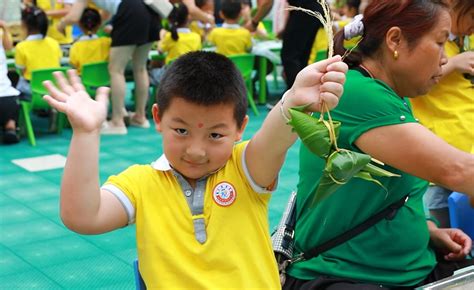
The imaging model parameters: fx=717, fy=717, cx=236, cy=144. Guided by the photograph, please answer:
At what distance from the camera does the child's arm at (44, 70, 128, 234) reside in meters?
1.50

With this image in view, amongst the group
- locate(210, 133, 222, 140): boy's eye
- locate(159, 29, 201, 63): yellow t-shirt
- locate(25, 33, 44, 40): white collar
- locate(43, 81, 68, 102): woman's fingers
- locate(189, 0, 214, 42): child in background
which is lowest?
locate(189, 0, 214, 42): child in background

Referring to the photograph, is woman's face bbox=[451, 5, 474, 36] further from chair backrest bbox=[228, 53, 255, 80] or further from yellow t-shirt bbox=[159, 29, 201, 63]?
yellow t-shirt bbox=[159, 29, 201, 63]

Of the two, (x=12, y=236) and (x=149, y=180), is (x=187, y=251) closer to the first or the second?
Answer: (x=149, y=180)

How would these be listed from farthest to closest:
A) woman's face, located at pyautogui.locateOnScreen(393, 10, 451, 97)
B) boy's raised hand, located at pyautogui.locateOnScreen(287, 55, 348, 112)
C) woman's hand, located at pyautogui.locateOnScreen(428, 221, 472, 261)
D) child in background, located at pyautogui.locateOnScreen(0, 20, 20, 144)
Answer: child in background, located at pyautogui.locateOnScreen(0, 20, 20, 144) < woman's hand, located at pyautogui.locateOnScreen(428, 221, 472, 261) < woman's face, located at pyautogui.locateOnScreen(393, 10, 451, 97) < boy's raised hand, located at pyautogui.locateOnScreen(287, 55, 348, 112)

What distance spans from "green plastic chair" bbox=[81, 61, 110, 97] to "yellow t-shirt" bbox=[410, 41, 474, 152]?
4.33m

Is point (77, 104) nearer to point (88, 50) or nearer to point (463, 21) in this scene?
point (463, 21)

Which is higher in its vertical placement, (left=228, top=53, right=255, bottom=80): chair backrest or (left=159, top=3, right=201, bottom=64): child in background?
(left=159, top=3, right=201, bottom=64): child in background

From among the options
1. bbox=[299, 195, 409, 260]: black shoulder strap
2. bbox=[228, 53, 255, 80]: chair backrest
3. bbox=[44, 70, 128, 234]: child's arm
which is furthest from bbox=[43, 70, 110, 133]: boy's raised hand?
bbox=[228, 53, 255, 80]: chair backrest

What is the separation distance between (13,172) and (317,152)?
4158 millimetres

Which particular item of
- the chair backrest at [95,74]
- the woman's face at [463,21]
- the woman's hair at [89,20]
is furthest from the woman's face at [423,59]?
the woman's hair at [89,20]

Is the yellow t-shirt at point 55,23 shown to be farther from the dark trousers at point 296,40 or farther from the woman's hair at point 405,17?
the woman's hair at point 405,17

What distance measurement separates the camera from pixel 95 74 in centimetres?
664

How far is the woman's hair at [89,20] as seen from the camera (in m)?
6.79

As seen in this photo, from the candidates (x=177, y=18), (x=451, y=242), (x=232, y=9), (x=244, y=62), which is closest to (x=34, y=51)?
(x=177, y=18)
